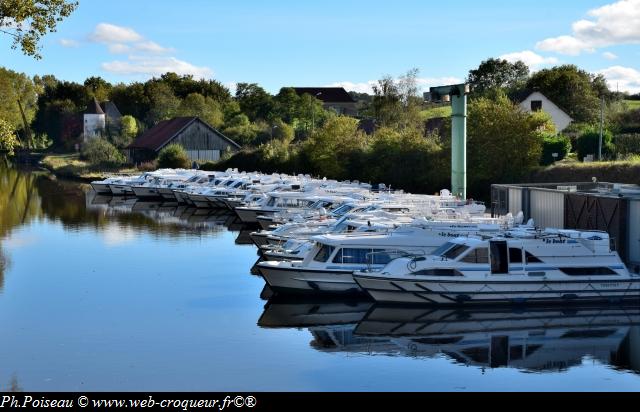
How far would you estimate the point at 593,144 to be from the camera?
A: 224 ft

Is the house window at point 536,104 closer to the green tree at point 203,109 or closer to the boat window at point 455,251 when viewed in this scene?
the green tree at point 203,109

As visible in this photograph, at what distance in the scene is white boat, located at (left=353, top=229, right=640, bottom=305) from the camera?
108 ft

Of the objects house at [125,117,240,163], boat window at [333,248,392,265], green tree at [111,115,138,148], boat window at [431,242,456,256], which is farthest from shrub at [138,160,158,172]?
boat window at [431,242,456,256]

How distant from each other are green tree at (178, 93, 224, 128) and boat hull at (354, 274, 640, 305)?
349 ft

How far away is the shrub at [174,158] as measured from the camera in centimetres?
11119

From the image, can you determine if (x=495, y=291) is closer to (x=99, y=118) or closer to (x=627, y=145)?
(x=627, y=145)

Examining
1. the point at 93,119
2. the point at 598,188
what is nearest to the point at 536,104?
the point at 598,188

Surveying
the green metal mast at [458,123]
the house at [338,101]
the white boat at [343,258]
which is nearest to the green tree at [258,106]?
the house at [338,101]

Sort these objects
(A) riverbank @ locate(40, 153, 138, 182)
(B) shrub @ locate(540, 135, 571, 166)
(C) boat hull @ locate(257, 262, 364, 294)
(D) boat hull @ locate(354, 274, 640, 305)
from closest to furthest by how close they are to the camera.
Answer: (D) boat hull @ locate(354, 274, 640, 305)
(C) boat hull @ locate(257, 262, 364, 294)
(B) shrub @ locate(540, 135, 571, 166)
(A) riverbank @ locate(40, 153, 138, 182)

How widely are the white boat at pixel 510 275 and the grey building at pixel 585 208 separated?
291 cm

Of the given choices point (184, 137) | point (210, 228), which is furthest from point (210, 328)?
point (184, 137)

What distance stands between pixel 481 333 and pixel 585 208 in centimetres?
1133

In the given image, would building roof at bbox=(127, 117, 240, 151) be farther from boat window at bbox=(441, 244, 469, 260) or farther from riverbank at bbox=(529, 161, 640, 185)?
boat window at bbox=(441, 244, 469, 260)
